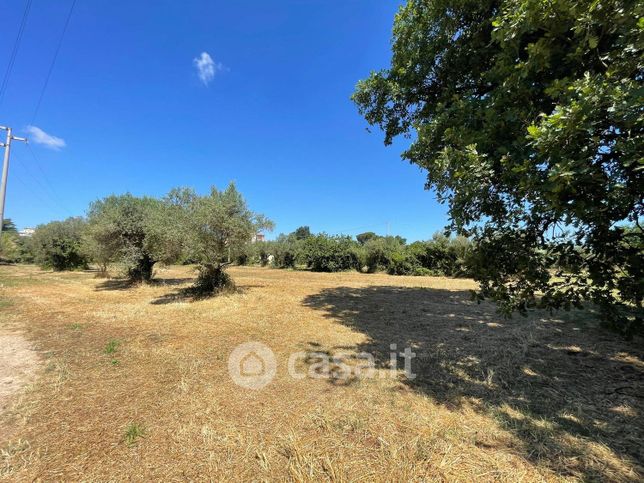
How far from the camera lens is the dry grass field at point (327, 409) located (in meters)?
2.36

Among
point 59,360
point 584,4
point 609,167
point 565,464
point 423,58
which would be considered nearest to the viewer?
point 565,464

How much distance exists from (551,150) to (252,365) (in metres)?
4.81

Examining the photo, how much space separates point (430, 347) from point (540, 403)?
6.94ft

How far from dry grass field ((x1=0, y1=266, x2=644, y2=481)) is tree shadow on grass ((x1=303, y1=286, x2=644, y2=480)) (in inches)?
0.9

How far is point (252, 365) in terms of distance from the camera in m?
4.55

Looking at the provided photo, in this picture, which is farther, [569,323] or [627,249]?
[569,323]

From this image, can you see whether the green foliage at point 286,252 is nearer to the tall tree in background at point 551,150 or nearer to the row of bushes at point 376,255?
the row of bushes at point 376,255

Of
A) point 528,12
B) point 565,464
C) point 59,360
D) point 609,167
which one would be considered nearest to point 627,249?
point 609,167

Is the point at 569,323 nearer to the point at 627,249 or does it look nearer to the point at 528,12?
the point at 627,249

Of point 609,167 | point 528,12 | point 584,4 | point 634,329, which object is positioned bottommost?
point 634,329

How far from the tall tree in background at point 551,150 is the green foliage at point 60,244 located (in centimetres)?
2718

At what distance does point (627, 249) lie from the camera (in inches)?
133

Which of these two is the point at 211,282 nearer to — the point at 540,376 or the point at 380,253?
the point at 540,376

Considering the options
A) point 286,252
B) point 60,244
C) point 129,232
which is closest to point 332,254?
point 286,252
